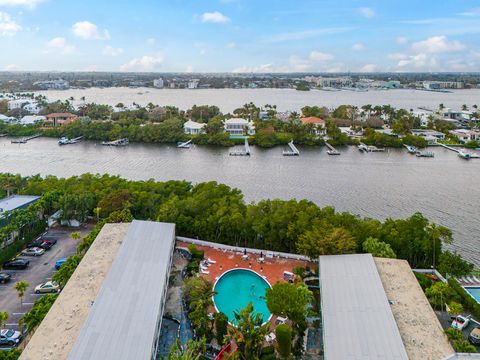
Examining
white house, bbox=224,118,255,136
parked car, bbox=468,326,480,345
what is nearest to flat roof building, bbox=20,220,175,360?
parked car, bbox=468,326,480,345

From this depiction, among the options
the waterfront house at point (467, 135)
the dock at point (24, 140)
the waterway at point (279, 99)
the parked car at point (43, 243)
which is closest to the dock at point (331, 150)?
the waterfront house at point (467, 135)

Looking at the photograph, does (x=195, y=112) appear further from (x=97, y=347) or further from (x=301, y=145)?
(x=97, y=347)

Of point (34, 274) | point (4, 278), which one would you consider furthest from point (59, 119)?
point (4, 278)

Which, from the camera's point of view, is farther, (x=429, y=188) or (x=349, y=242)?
(x=429, y=188)

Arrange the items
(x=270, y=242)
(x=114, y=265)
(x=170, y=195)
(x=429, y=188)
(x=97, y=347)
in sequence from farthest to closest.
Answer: (x=429, y=188) → (x=170, y=195) → (x=270, y=242) → (x=114, y=265) → (x=97, y=347)

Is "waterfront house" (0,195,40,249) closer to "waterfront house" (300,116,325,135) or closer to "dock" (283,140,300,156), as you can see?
"dock" (283,140,300,156)

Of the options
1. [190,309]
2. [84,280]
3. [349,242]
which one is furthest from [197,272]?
[349,242]
